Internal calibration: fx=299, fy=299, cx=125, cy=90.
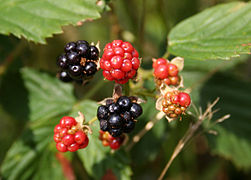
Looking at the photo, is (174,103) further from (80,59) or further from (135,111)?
(80,59)

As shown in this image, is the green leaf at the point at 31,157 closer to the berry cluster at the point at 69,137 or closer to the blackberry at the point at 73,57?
the berry cluster at the point at 69,137

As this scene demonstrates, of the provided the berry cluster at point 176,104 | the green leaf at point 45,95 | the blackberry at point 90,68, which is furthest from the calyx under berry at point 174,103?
the green leaf at point 45,95

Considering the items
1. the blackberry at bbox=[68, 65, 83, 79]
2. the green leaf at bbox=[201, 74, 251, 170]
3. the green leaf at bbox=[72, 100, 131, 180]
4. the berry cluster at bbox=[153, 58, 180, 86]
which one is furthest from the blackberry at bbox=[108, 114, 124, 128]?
the green leaf at bbox=[201, 74, 251, 170]

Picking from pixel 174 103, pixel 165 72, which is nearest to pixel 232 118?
pixel 165 72

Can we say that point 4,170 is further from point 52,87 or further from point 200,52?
point 200,52

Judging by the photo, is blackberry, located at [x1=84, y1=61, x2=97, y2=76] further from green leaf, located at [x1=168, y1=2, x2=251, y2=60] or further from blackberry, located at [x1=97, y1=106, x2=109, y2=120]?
green leaf, located at [x1=168, y1=2, x2=251, y2=60]

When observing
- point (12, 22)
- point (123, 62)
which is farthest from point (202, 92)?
point (12, 22)
